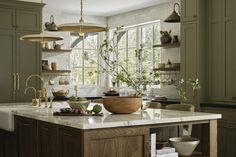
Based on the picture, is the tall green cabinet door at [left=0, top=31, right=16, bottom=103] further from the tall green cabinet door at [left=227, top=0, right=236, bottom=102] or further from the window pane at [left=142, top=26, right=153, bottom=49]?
the tall green cabinet door at [left=227, top=0, right=236, bottom=102]

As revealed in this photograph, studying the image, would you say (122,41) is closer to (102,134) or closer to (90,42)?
(90,42)

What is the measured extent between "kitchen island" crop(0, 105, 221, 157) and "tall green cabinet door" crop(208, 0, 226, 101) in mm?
2496

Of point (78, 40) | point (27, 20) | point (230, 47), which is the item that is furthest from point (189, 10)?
point (78, 40)

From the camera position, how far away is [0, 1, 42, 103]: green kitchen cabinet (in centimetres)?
761

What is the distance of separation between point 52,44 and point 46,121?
571 centimetres

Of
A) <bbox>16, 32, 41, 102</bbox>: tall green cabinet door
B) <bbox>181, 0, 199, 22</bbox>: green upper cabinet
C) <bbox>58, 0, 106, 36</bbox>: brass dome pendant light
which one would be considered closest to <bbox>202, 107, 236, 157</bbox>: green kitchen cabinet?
<bbox>181, 0, 199, 22</bbox>: green upper cabinet

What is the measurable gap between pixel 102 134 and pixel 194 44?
3782 mm

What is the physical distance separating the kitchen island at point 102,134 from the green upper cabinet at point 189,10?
9.98 feet

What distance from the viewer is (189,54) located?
6695mm

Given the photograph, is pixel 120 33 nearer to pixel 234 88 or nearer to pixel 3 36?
pixel 3 36

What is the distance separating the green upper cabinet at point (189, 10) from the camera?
656 cm

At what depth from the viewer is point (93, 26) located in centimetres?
472

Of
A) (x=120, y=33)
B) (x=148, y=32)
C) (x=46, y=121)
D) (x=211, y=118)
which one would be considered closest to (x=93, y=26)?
(x=46, y=121)

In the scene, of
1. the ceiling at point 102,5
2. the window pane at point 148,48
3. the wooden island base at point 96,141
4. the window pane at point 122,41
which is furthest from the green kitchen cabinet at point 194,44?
the window pane at point 122,41
